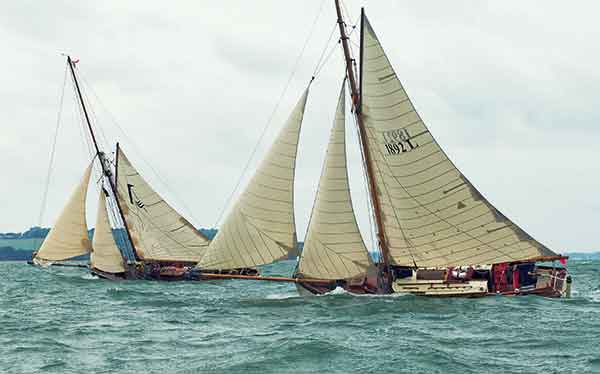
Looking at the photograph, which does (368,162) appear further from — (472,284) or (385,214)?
(472,284)

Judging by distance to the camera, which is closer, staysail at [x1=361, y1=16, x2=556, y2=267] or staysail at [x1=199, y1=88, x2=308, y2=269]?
staysail at [x1=199, y1=88, x2=308, y2=269]

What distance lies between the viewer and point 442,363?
62.8ft

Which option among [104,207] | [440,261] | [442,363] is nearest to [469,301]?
[440,261]

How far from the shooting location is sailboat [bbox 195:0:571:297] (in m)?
31.1

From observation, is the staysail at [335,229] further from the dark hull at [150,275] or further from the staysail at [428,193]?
the dark hull at [150,275]

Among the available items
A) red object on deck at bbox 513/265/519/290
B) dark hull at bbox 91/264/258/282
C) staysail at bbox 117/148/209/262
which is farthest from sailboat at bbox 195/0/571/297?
staysail at bbox 117/148/209/262

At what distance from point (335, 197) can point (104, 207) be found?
31.1 metres

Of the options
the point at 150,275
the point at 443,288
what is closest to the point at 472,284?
the point at 443,288

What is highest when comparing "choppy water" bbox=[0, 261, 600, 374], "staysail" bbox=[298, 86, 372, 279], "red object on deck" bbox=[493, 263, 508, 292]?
"staysail" bbox=[298, 86, 372, 279]

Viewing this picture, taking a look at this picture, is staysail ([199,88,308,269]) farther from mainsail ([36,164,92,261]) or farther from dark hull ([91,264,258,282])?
mainsail ([36,164,92,261])

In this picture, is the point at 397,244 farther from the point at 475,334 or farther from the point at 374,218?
the point at 475,334

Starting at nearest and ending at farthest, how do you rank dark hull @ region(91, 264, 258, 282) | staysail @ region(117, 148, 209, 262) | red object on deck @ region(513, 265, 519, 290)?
red object on deck @ region(513, 265, 519, 290), dark hull @ region(91, 264, 258, 282), staysail @ region(117, 148, 209, 262)

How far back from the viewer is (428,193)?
31875mm

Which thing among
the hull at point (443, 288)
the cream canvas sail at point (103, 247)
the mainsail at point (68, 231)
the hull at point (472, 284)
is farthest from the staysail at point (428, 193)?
the mainsail at point (68, 231)
